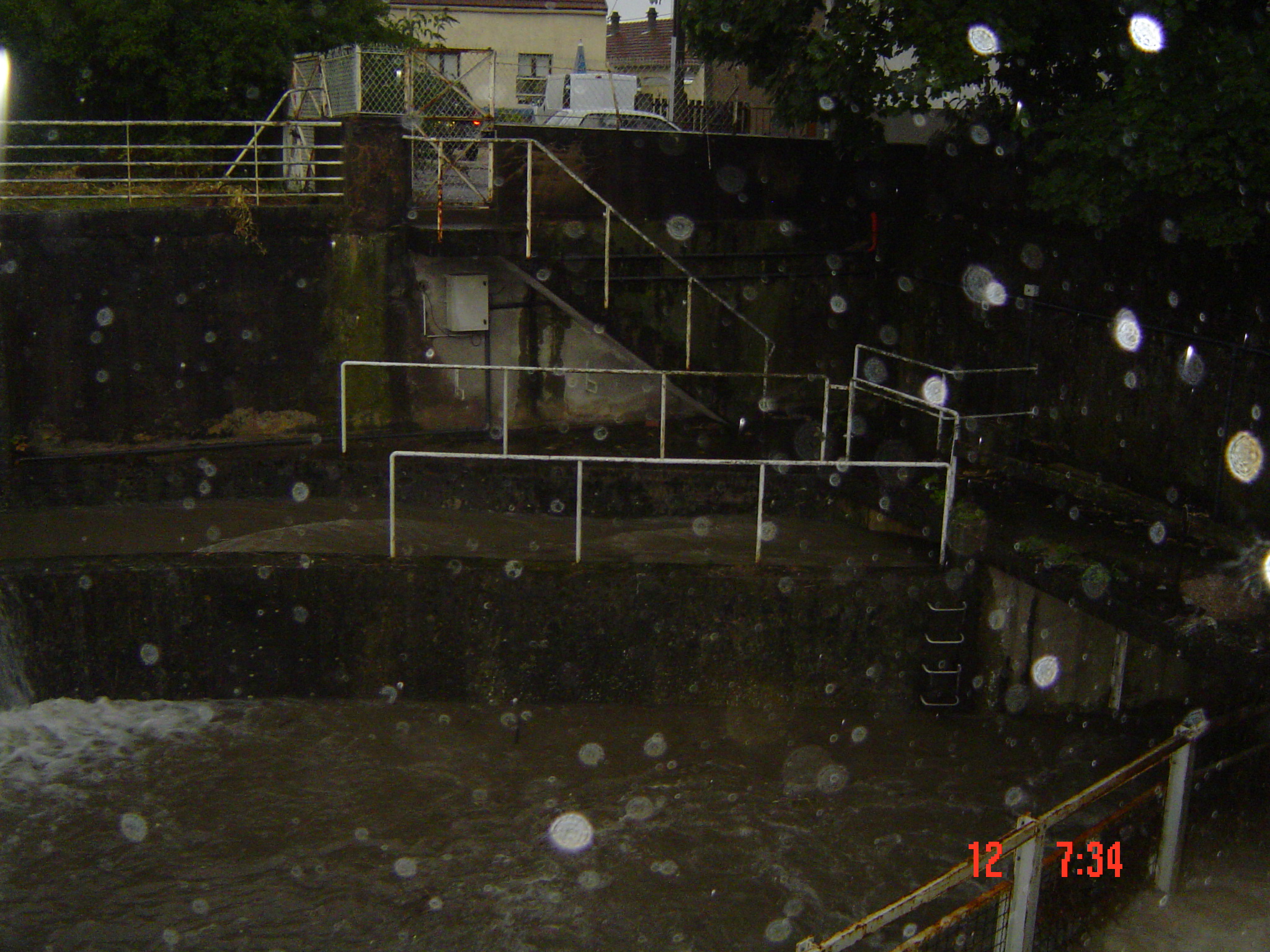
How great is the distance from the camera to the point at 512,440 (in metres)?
14.3

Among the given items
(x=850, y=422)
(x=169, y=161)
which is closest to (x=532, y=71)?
(x=169, y=161)

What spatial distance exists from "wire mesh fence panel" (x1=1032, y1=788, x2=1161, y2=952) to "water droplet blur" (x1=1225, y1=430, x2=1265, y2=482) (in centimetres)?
482

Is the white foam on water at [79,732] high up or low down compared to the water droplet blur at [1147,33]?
down

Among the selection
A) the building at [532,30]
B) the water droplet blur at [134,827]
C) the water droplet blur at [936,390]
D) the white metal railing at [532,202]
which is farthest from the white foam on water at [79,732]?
the building at [532,30]

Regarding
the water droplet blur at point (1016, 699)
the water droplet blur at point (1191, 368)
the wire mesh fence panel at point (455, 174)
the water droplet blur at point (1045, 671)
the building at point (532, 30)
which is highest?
the building at point (532, 30)

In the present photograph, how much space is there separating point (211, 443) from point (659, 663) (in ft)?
20.2

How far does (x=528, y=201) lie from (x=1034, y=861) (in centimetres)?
966

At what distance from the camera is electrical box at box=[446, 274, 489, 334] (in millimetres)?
14578

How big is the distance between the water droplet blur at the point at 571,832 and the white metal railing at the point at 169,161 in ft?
25.0

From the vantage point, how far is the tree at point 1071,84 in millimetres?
9555

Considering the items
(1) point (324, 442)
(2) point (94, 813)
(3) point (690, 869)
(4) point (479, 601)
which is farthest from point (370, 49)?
(3) point (690, 869)

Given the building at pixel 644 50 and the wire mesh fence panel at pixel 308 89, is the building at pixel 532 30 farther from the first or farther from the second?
the wire mesh fence panel at pixel 308 89

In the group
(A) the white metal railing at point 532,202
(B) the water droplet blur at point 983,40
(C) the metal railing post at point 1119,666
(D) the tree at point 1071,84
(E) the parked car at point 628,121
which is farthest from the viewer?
(E) the parked car at point 628,121

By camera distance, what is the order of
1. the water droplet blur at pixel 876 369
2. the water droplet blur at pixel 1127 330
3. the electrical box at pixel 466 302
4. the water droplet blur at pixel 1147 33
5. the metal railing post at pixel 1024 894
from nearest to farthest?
1. the metal railing post at pixel 1024 894
2. the water droplet blur at pixel 1147 33
3. the water droplet blur at pixel 1127 330
4. the electrical box at pixel 466 302
5. the water droplet blur at pixel 876 369
